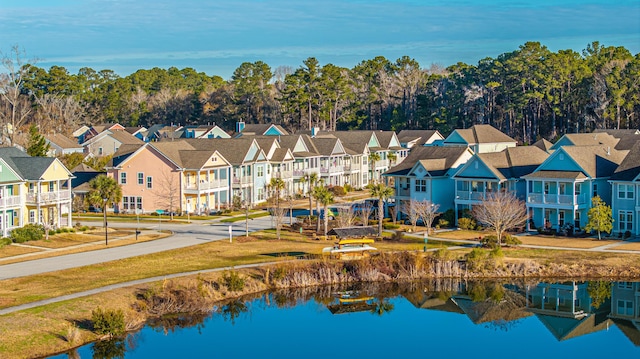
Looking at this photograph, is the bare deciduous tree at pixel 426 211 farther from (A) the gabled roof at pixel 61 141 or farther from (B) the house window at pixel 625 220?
(A) the gabled roof at pixel 61 141

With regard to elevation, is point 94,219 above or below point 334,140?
below

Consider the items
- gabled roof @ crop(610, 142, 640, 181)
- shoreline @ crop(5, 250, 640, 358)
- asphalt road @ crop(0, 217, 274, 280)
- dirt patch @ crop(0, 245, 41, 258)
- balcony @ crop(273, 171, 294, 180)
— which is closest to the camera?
shoreline @ crop(5, 250, 640, 358)

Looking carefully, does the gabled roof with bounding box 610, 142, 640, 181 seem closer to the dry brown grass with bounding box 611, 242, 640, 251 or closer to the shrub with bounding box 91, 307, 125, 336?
the dry brown grass with bounding box 611, 242, 640, 251

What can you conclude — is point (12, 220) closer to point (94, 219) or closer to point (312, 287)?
point (94, 219)

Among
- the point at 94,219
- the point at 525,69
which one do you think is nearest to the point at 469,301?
the point at 94,219

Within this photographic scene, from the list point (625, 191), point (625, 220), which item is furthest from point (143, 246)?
point (625, 191)

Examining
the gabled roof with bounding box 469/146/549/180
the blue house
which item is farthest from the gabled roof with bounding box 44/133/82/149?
the blue house

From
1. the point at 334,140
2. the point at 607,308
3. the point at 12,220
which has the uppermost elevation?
the point at 334,140
